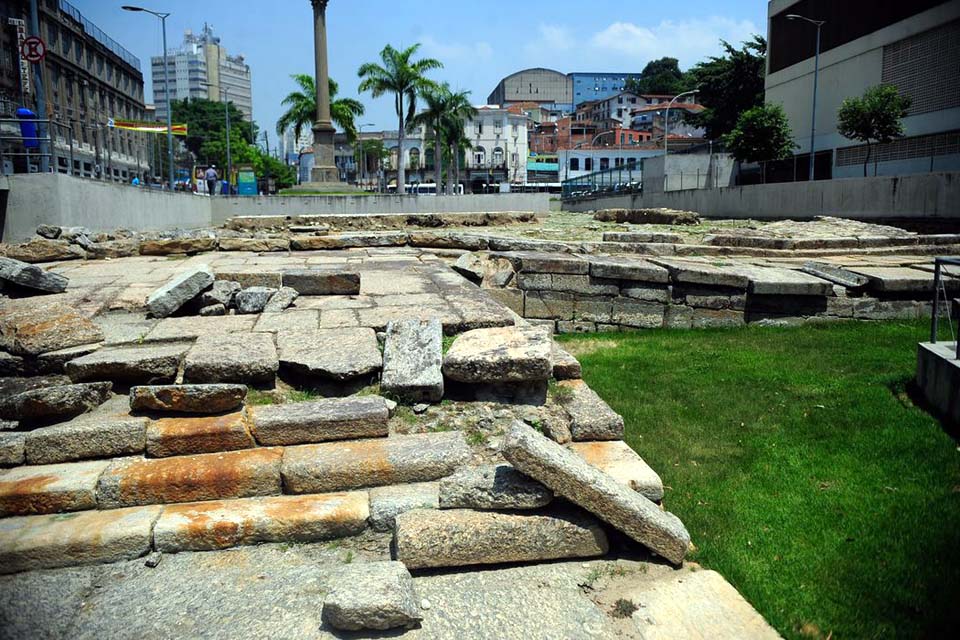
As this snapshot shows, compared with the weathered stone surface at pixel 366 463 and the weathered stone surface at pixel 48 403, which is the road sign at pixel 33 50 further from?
the weathered stone surface at pixel 366 463

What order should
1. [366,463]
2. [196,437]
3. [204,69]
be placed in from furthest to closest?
[204,69]
[196,437]
[366,463]

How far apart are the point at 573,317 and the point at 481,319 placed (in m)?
2.89

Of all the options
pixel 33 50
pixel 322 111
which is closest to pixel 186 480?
pixel 33 50

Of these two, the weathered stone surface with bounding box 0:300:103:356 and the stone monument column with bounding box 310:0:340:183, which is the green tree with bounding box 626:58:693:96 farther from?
the weathered stone surface with bounding box 0:300:103:356

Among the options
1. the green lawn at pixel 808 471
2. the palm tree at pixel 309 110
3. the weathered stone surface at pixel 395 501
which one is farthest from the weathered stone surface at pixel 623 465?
the palm tree at pixel 309 110

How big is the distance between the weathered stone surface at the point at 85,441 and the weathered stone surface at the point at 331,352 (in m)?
0.92

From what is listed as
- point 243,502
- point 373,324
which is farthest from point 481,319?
point 243,502

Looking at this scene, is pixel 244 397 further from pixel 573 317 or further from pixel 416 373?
pixel 573 317

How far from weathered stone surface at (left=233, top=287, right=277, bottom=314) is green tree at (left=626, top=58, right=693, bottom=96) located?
103m

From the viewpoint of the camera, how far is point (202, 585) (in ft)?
9.25

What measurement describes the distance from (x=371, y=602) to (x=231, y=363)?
1963 millimetres

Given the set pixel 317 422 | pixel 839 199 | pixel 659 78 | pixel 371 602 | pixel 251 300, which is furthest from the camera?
pixel 659 78

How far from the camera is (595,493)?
295 centimetres

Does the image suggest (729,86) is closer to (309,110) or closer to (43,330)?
(309,110)
